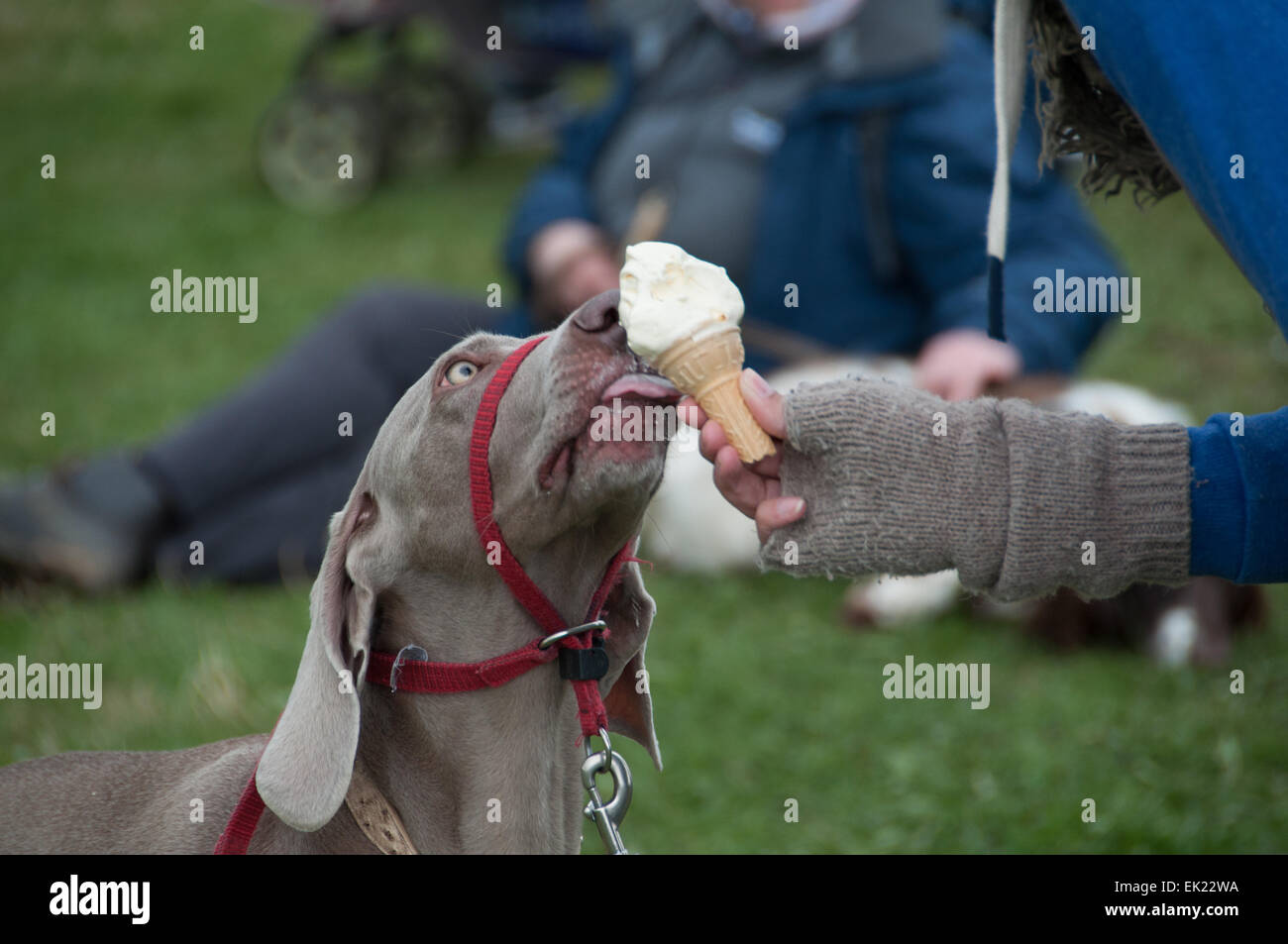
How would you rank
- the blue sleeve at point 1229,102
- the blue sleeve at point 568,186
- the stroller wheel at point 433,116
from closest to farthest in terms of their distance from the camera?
the blue sleeve at point 1229,102 → the blue sleeve at point 568,186 → the stroller wheel at point 433,116

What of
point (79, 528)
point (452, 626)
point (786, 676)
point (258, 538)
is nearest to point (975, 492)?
point (452, 626)

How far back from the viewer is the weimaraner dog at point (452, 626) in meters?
2.01

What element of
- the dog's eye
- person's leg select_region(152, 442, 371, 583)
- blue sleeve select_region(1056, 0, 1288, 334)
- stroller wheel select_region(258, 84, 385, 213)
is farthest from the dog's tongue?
stroller wheel select_region(258, 84, 385, 213)

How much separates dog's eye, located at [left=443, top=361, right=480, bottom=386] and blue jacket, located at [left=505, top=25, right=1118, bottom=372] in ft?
8.43

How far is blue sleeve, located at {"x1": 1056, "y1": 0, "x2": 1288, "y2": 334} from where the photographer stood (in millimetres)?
1891

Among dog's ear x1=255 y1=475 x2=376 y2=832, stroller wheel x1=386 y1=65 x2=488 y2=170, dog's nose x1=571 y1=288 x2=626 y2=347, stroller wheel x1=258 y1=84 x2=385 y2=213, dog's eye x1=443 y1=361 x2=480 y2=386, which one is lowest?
dog's ear x1=255 y1=475 x2=376 y2=832

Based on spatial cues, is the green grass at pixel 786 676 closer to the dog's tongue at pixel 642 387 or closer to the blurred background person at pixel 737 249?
the blurred background person at pixel 737 249

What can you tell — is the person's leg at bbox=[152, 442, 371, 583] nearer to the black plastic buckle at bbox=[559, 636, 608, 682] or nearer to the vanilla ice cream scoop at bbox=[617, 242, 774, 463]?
the black plastic buckle at bbox=[559, 636, 608, 682]

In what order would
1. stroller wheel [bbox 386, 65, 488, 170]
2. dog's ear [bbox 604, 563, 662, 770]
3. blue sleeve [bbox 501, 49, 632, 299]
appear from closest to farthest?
dog's ear [bbox 604, 563, 662, 770]
blue sleeve [bbox 501, 49, 632, 299]
stroller wheel [bbox 386, 65, 488, 170]

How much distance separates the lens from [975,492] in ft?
6.95

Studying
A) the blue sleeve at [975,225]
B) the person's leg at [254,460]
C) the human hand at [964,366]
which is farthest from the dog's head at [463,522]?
the blue sleeve at [975,225]

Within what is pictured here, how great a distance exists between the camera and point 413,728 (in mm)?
2234

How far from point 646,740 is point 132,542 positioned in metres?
2.75

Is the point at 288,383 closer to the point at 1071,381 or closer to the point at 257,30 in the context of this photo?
the point at 1071,381
